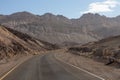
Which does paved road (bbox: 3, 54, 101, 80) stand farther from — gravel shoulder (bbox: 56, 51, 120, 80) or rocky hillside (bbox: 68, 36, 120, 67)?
rocky hillside (bbox: 68, 36, 120, 67)

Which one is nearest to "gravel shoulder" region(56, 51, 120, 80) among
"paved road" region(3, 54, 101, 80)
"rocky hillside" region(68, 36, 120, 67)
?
"paved road" region(3, 54, 101, 80)

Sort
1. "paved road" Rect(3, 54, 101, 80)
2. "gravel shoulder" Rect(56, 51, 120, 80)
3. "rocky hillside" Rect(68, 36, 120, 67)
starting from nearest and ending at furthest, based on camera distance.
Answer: "gravel shoulder" Rect(56, 51, 120, 80)
"paved road" Rect(3, 54, 101, 80)
"rocky hillside" Rect(68, 36, 120, 67)

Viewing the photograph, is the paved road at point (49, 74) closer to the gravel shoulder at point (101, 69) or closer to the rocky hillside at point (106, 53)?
the gravel shoulder at point (101, 69)

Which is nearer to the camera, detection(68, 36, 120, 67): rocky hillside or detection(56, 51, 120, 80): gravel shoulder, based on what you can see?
detection(56, 51, 120, 80): gravel shoulder

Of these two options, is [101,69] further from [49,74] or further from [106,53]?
[106,53]

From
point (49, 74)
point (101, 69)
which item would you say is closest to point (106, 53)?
point (101, 69)

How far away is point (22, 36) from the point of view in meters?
150

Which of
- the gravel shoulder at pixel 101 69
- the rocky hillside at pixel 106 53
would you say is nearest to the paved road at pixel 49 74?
the gravel shoulder at pixel 101 69

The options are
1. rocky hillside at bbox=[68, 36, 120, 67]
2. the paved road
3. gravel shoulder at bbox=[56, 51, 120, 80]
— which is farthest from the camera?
rocky hillside at bbox=[68, 36, 120, 67]

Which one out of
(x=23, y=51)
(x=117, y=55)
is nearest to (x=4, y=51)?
(x=23, y=51)

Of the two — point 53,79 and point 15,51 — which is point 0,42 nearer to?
point 15,51

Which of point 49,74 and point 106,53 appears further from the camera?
point 106,53

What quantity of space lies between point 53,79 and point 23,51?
89328mm

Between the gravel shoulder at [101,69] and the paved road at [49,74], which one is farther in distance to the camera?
the paved road at [49,74]
